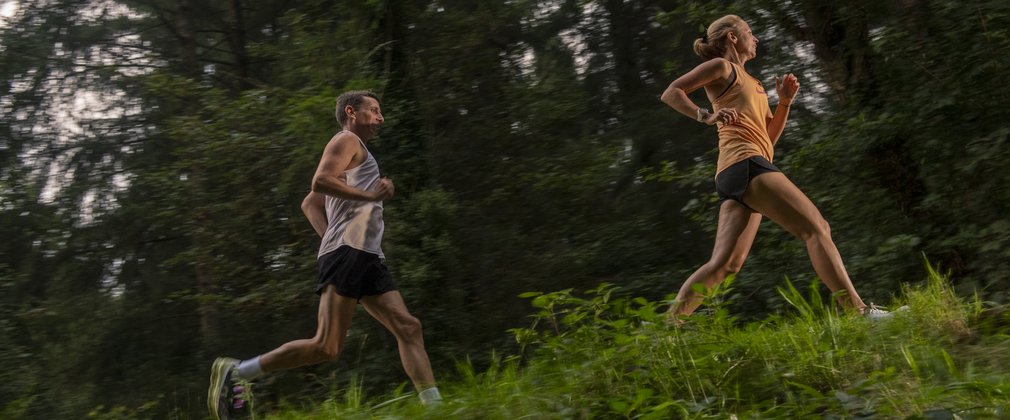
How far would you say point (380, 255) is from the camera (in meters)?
5.75

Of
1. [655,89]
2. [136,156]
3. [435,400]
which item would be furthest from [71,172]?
[435,400]

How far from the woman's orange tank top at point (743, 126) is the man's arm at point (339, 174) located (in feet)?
5.82

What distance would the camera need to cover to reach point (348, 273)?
18.4ft

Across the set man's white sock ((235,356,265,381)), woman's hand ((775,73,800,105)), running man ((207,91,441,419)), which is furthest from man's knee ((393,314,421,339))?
woman's hand ((775,73,800,105))

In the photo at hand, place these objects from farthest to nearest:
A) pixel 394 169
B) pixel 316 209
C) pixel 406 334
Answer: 1. pixel 394 169
2. pixel 316 209
3. pixel 406 334

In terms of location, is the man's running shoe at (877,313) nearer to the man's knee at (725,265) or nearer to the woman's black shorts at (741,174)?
the man's knee at (725,265)

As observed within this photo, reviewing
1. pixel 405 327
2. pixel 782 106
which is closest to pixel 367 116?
pixel 405 327

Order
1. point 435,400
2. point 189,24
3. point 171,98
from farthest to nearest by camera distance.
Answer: point 189,24, point 171,98, point 435,400

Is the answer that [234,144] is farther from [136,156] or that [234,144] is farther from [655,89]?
[655,89]

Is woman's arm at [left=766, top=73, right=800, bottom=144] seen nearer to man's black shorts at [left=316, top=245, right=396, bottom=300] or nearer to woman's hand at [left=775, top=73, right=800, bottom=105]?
woman's hand at [left=775, top=73, right=800, bottom=105]

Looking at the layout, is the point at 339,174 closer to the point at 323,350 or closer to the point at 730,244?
the point at 323,350

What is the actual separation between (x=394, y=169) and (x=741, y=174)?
253 inches

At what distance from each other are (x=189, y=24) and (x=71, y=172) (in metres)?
2.62

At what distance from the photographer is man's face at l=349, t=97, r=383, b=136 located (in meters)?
5.91
